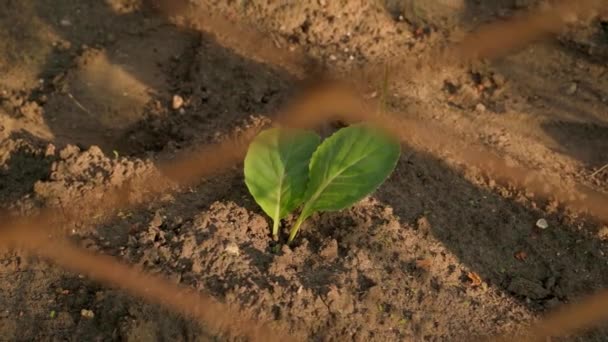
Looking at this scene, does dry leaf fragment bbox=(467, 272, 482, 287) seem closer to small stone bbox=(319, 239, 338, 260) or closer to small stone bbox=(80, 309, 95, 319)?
small stone bbox=(319, 239, 338, 260)

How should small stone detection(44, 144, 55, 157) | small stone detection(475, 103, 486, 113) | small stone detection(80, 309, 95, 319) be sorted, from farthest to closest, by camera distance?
small stone detection(475, 103, 486, 113) < small stone detection(44, 144, 55, 157) < small stone detection(80, 309, 95, 319)

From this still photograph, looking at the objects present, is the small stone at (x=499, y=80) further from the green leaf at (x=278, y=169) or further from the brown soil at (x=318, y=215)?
the green leaf at (x=278, y=169)

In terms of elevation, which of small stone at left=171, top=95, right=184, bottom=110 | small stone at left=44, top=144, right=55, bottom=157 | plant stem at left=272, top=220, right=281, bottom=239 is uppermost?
plant stem at left=272, top=220, right=281, bottom=239

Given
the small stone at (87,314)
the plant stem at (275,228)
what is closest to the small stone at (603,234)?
the plant stem at (275,228)

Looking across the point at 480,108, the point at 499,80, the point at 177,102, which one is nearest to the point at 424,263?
the point at 480,108

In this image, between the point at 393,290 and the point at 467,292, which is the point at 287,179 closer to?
the point at 393,290

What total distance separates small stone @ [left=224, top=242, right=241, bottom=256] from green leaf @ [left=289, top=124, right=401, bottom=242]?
0.65 feet

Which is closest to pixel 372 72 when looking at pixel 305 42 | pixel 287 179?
pixel 305 42

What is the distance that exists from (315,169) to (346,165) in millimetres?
95

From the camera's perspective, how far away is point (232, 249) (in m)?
2.28

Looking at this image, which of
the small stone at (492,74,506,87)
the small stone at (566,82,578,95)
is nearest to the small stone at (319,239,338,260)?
the small stone at (492,74,506,87)

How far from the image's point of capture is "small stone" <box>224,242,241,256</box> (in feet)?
7.47

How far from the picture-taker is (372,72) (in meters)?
3.07

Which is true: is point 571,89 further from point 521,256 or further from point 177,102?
point 177,102
